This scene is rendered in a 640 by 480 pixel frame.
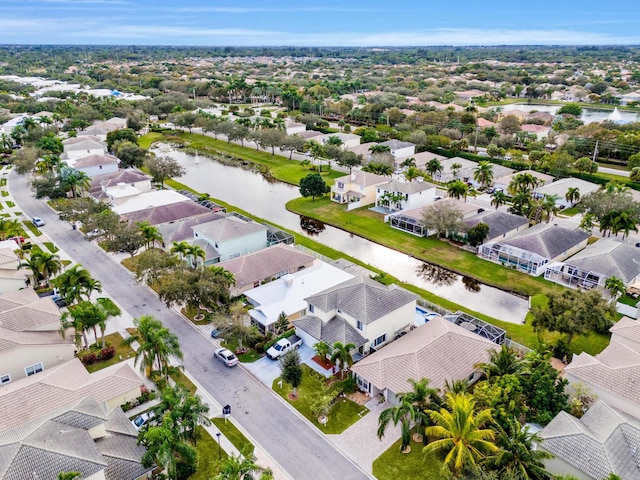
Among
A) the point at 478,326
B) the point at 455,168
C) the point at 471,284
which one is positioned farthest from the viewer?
the point at 455,168

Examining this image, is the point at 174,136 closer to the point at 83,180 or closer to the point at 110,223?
the point at 83,180

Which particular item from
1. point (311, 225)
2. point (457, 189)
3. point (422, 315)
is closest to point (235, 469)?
point (422, 315)

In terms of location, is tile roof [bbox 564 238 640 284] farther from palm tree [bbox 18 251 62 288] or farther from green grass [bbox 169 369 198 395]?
palm tree [bbox 18 251 62 288]

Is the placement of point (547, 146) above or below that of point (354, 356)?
above

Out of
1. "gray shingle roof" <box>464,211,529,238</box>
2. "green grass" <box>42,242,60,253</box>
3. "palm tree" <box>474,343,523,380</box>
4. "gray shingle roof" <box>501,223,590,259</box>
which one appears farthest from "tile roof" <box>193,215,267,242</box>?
"palm tree" <box>474,343,523,380</box>

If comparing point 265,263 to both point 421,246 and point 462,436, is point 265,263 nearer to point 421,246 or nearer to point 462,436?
point 421,246

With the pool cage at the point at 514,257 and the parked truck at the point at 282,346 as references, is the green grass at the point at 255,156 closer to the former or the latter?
the pool cage at the point at 514,257

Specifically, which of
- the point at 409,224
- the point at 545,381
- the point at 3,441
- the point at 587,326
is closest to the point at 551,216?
the point at 409,224
